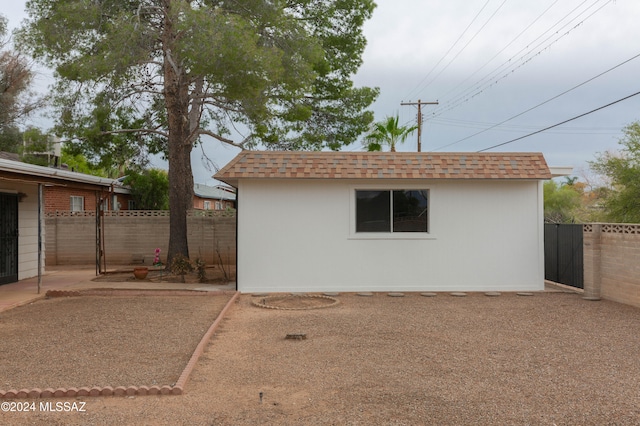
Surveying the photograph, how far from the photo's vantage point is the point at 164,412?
185 inches

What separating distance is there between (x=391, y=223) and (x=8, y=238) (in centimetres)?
853

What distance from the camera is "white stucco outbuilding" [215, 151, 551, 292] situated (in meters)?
11.9

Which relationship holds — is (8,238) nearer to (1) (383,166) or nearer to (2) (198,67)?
(2) (198,67)

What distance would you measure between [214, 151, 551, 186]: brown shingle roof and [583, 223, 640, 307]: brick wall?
5.45 feet

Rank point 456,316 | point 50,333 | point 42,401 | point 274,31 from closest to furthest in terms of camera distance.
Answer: point 42,401, point 50,333, point 456,316, point 274,31

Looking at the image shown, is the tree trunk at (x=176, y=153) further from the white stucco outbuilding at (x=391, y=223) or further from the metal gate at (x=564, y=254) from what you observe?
the metal gate at (x=564, y=254)

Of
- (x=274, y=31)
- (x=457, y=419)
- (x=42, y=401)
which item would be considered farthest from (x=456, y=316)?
(x=274, y=31)

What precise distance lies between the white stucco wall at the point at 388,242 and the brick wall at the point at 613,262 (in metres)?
1.17

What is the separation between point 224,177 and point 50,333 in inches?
183

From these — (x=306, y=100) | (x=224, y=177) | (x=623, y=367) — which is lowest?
(x=623, y=367)

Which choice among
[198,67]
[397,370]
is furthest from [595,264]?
[198,67]

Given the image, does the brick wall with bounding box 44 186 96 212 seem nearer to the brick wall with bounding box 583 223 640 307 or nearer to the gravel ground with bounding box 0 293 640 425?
the gravel ground with bounding box 0 293 640 425

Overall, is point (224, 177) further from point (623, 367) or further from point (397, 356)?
point (623, 367)

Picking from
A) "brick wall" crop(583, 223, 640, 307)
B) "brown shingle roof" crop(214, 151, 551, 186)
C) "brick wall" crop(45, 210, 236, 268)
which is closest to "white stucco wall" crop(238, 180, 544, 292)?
"brown shingle roof" crop(214, 151, 551, 186)
